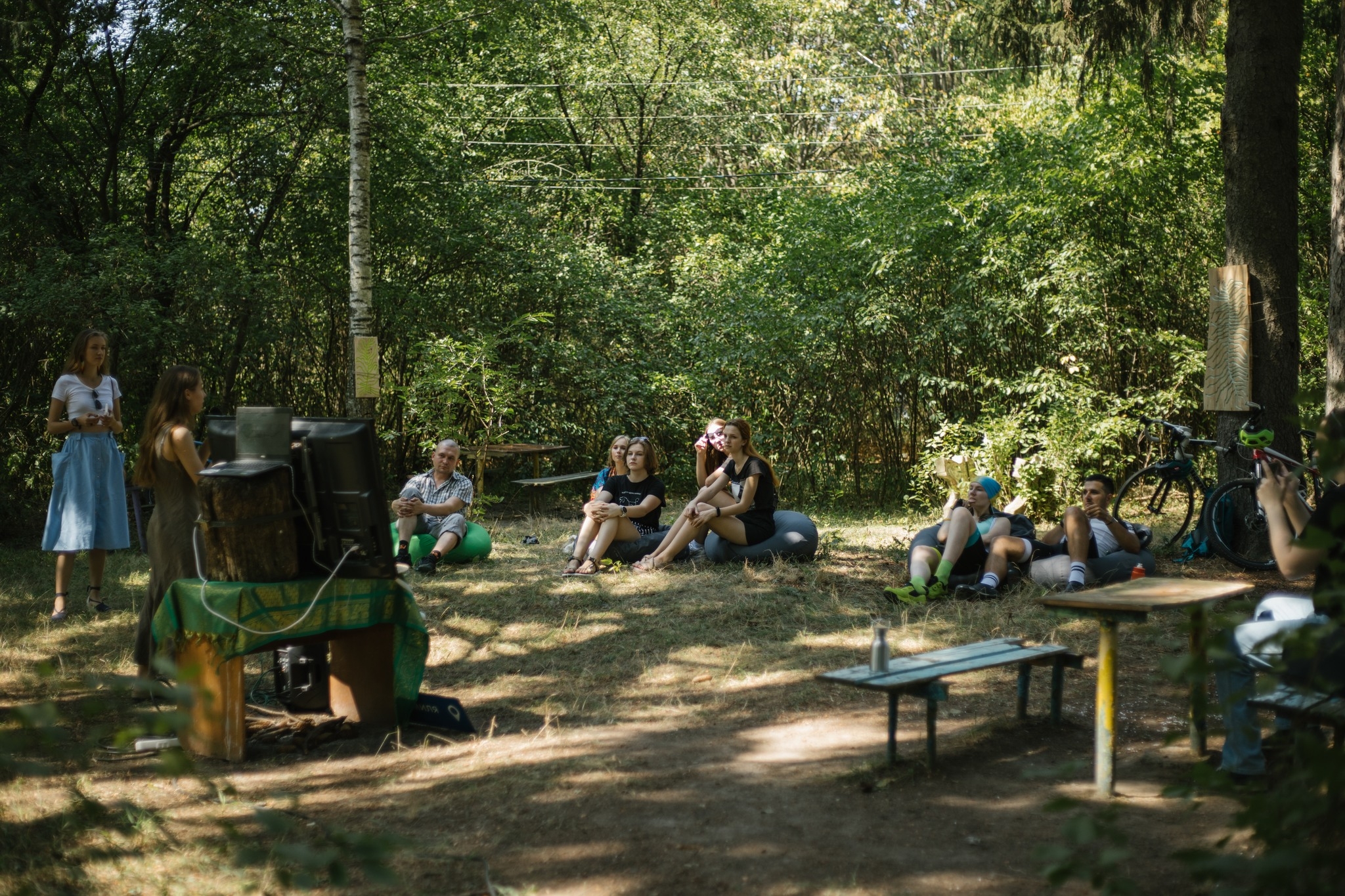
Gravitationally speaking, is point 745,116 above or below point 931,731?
above

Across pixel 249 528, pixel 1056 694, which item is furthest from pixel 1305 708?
pixel 249 528

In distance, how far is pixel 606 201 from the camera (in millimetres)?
19609

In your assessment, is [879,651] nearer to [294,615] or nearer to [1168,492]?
[294,615]

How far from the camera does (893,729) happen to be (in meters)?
3.99

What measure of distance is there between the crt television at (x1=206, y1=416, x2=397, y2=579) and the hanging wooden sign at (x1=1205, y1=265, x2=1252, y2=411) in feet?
19.6

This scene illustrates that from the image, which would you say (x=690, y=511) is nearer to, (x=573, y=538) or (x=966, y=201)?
(x=573, y=538)

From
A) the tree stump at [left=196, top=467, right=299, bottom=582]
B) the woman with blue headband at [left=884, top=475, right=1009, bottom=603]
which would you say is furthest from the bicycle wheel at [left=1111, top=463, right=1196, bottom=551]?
the tree stump at [left=196, top=467, right=299, bottom=582]

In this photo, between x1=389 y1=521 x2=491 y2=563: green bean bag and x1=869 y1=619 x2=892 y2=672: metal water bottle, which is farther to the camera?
x1=389 y1=521 x2=491 y2=563: green bean bag

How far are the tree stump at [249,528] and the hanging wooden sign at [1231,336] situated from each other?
20.6 feet

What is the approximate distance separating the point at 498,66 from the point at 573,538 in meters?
13.1

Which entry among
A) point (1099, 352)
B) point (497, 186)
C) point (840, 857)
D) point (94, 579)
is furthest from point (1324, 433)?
point (497, 186)

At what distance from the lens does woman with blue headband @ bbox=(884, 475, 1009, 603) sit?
7.02 m

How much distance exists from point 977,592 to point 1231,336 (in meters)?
2.67

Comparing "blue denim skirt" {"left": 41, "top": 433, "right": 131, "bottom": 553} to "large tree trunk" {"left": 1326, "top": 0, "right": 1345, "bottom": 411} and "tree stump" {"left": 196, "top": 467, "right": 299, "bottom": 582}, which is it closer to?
"tree stump" {"left": 196, "top": 467, "right": 299, "bottom": 582}
